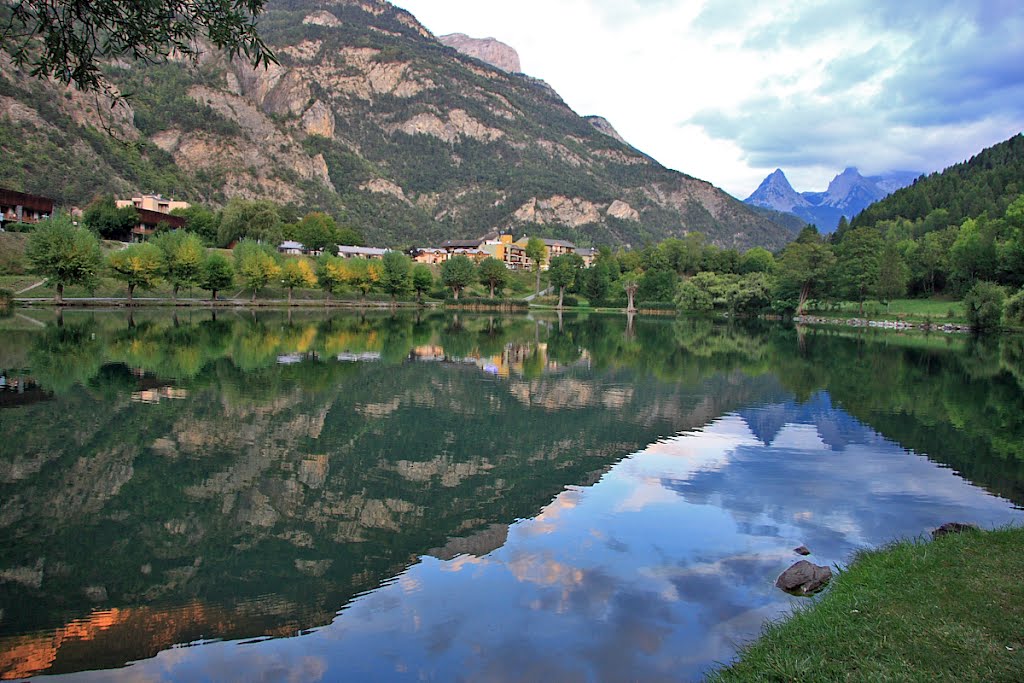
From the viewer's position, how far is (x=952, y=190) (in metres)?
146

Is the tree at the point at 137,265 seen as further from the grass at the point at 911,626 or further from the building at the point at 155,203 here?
the grass at the point at 911,626

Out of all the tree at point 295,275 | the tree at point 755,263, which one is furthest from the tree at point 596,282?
the tree at point 295,275

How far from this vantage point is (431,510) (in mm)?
12375

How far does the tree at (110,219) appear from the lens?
91688 millimetres

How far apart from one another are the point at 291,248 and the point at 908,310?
10087 centimetres

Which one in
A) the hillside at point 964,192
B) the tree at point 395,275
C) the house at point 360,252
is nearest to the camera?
the tree at point 395,275

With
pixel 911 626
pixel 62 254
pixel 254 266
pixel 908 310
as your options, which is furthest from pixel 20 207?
pixel 908 310

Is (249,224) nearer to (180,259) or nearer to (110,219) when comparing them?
(110,219)

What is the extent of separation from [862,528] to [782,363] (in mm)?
30846

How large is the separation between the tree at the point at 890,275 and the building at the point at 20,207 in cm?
11277

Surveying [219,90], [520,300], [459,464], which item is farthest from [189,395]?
[219,90]

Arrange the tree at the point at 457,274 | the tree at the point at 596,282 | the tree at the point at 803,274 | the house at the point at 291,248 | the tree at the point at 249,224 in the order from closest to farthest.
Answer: the tree at the point at 803,274, the tree at the point at 249,224, the house at the point at 291,248, the tree at the point at 457,274, the tree at the point at 596,282

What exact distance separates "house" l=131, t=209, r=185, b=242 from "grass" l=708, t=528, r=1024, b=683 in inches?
4250

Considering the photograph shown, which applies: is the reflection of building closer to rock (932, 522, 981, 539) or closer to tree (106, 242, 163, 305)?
rock (932, 522, 981, 539)
